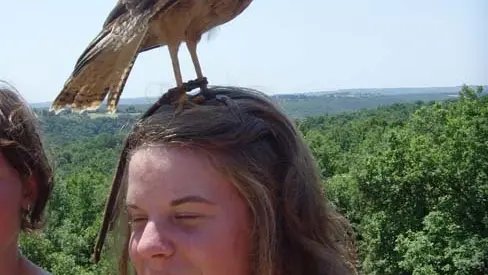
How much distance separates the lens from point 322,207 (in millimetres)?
2242

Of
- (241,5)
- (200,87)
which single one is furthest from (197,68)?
(241,5)

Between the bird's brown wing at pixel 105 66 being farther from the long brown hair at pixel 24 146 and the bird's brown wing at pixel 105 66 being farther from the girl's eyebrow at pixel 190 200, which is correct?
the girl's eyebrow at pixel 190 200

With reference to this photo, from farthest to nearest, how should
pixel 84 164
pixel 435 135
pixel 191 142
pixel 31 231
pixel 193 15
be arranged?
pixel 84 164
pixel 435 135
pixel 31 231
pixel 193 15
pixel 191 142

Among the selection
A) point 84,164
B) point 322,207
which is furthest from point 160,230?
point 84,164

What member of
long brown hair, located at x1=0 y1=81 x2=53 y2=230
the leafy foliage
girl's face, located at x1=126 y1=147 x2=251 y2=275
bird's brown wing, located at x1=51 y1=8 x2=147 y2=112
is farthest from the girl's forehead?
the leafy foliage

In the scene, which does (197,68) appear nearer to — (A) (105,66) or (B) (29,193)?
(A) (105,66)

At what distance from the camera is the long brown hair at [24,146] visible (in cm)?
268

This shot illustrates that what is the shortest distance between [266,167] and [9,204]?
1.07 metres

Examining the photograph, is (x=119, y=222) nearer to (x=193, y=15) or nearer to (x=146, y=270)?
(x=146, y=270)

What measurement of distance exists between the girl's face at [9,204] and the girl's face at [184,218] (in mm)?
710

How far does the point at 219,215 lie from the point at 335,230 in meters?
0.51

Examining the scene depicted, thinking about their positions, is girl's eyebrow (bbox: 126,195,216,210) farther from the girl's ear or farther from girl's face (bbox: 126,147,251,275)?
the girl's ear

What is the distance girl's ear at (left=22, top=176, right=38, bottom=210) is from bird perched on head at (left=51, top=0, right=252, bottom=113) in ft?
1.12

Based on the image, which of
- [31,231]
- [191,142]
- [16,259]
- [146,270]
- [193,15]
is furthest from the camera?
[31,231]
